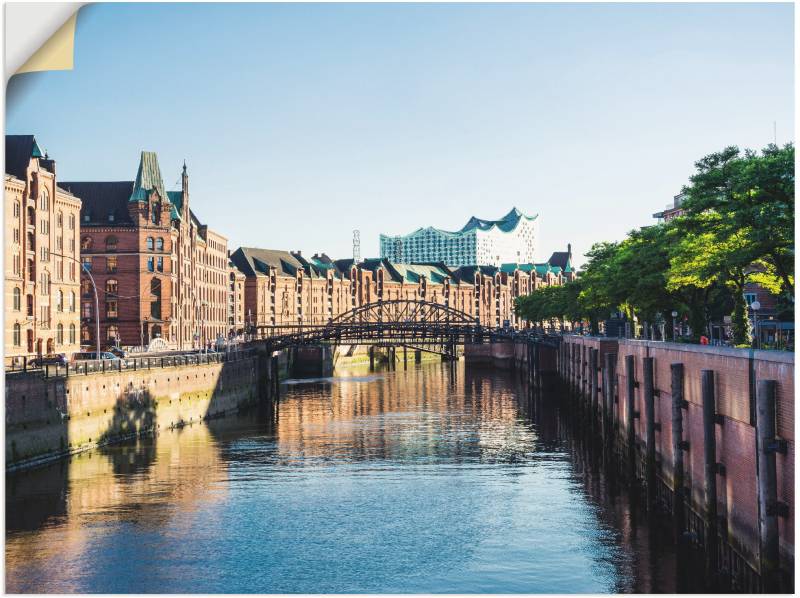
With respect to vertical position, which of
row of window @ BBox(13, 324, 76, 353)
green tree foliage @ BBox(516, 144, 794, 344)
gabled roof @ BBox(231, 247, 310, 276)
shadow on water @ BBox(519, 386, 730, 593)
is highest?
gabled roof @ BBox(231, 247, 310, 276)

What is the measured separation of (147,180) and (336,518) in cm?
9351

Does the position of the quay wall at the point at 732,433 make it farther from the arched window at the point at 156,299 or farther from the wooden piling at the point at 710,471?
the arched window at the point at 156,299

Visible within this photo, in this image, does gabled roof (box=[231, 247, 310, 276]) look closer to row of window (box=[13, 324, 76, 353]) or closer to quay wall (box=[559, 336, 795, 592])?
row of window (box=[13, 324, 76, 353])

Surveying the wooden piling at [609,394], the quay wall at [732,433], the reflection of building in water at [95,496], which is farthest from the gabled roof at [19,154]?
the quay wall at [732,433]

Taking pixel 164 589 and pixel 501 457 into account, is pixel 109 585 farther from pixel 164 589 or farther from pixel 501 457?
pixel 501 457

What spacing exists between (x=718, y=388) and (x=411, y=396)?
69949 millimetres

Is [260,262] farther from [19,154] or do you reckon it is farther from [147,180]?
[19,154]

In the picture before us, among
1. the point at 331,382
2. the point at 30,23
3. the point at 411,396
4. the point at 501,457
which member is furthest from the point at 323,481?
→ the point at 331,382

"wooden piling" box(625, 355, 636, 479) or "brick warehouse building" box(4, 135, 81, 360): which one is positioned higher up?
"brick warehouse building" box(4, 135, 81, 360)

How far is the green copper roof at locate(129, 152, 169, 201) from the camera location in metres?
123

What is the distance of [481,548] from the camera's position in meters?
33.5

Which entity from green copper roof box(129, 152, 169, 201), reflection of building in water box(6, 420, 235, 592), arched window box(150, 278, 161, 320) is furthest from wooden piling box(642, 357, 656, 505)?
green copper roof box(129, 152, 169, 201)

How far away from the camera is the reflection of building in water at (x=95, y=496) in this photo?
3356 cm

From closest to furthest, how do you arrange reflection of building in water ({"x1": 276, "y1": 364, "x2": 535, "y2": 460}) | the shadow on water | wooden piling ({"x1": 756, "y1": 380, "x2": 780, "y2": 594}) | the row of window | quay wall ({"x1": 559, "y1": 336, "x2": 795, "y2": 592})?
wooden piling ({"x1": 756, "y1": 380, "x2": 780, "y2": 594}) < quay wall ({"x1": 559, "y1": 336, "x2": 795, "y2": 592}) < the shadow on water < reflection of building in water ({"x1": 276, "y1": 364, "x2": 535, "y2": 460}) < the row of window
